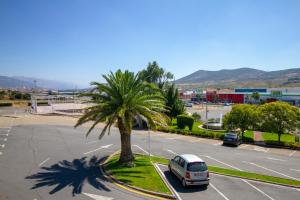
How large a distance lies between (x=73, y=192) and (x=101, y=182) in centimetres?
204

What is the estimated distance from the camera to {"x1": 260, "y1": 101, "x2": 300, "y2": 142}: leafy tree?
32.2 metres

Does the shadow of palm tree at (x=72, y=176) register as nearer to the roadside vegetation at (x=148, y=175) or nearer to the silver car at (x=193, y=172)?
the roadside vegetation at (x=148, y=175)

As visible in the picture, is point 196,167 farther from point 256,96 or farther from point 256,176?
point 256,96

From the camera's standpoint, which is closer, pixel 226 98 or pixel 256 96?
pixel 256 96

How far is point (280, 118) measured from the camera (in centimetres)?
3253

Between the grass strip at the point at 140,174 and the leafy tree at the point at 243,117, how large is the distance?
54.0 ft

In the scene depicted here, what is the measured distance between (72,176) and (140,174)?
4517 millimetres

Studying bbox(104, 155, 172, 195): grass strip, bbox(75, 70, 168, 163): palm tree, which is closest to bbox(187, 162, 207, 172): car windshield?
bbox(104, 155, 172, 195): grass strip

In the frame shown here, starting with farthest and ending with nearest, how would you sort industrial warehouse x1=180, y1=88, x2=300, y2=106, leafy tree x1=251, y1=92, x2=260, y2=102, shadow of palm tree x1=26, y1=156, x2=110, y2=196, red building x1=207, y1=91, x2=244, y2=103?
red building x1=207, y1=91, x2=244, y2=103, leafy tree x1=251, y1=92, x2=260, y2=102, industrial warehouse x1=180, y1=88, x2=300, y2=106, shadow of palm tree x1=26, y1=156, x2=110, y2=196

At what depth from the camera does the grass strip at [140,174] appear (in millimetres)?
15530

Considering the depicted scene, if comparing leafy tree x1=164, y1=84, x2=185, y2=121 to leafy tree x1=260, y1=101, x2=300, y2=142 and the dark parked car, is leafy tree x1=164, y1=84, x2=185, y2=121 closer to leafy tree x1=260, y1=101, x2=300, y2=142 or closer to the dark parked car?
the dark parked car

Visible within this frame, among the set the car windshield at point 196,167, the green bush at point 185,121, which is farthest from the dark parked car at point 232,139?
the car windshield at point 196,167

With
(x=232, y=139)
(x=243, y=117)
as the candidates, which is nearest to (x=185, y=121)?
(x=243, y=117)

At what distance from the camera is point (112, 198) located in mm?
14172
